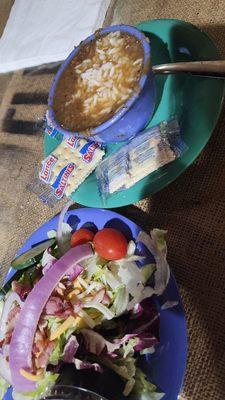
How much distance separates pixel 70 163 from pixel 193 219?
0.27 metres

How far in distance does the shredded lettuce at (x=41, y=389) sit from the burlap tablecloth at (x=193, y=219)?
0.22m

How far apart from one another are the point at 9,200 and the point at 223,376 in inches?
27.5

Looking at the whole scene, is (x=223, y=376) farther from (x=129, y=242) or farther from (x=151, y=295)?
(x=129, y=242)

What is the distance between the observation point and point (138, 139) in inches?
31.3

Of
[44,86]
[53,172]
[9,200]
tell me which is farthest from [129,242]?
[44,86]

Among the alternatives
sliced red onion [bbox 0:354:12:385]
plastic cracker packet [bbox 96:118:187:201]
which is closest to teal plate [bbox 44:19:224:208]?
plastic cracker packet [bbox 96:118:187:201]

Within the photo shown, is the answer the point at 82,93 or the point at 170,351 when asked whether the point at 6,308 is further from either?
the point at 82,93

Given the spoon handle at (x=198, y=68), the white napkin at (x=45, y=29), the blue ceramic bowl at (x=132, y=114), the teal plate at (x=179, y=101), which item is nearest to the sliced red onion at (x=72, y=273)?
the teal plate at (x=179, y=101)

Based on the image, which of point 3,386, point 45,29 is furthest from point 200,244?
point 45,29

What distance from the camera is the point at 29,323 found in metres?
0.70

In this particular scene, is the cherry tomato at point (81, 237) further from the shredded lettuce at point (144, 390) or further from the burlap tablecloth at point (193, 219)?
the shredded lettuce at point (144, 390)

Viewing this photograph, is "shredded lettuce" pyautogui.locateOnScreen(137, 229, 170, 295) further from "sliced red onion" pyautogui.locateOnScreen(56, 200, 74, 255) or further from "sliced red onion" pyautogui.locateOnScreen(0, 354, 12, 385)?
"sliced red onion" pyautogui.locateOnScreen(0, 354, 12, 385)

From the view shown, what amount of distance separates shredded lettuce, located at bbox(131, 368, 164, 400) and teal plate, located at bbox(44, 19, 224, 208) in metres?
0.30

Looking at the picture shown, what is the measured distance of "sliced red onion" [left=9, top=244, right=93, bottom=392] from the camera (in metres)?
0.69
